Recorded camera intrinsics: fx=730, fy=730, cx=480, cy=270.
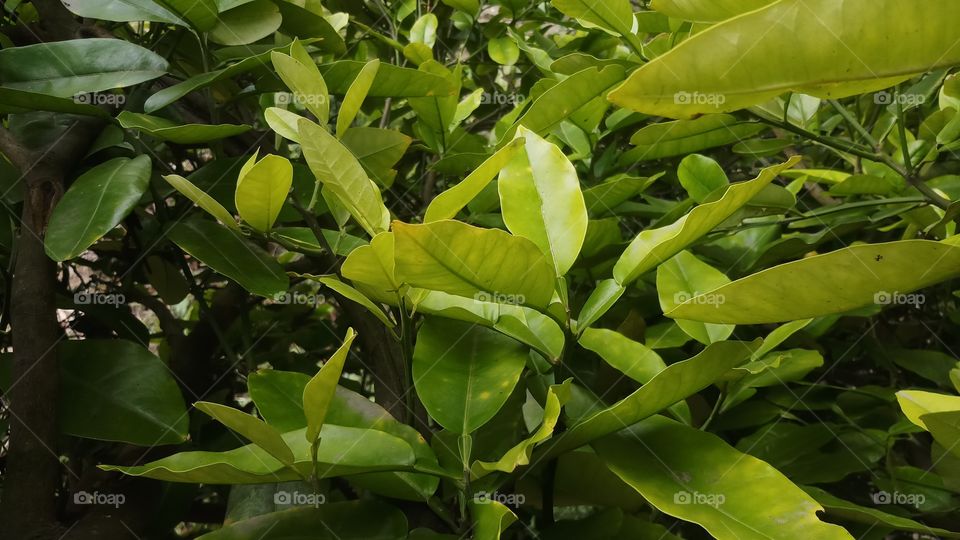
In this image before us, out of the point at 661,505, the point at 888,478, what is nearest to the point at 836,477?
the point at 888,478

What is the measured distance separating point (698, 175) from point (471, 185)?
0.39 meters

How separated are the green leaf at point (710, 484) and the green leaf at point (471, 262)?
13 centimetres

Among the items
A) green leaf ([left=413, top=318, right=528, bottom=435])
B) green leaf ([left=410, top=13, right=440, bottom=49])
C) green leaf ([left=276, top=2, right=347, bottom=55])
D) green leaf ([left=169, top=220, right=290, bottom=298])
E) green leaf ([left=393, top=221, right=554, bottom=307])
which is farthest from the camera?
green leaf ([left=410, top=13, right=440, bottom=49])

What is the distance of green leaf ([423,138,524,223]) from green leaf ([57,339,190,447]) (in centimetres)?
29

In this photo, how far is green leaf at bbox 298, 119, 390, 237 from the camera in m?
0.48

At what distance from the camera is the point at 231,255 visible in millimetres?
659

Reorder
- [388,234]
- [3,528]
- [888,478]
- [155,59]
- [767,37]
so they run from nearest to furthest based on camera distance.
A: [767,37] → [388,234] → [3,528] → [155,59] → [888,478]

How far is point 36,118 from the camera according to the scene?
2.26 feet

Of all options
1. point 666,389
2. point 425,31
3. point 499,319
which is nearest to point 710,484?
point 666,389

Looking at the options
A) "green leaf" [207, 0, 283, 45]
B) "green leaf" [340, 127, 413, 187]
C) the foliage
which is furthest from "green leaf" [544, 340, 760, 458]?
"green leaf" [207, 0, 283, 45]

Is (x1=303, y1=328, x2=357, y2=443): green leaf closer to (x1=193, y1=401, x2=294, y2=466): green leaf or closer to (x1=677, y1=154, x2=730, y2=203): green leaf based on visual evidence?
(x1=193, y1=401, x2=294, y2=466): green leaf

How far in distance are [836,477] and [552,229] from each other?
44 centimetres

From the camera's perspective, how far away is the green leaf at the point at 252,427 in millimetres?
407

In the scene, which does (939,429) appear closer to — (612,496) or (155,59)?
(612,496)
